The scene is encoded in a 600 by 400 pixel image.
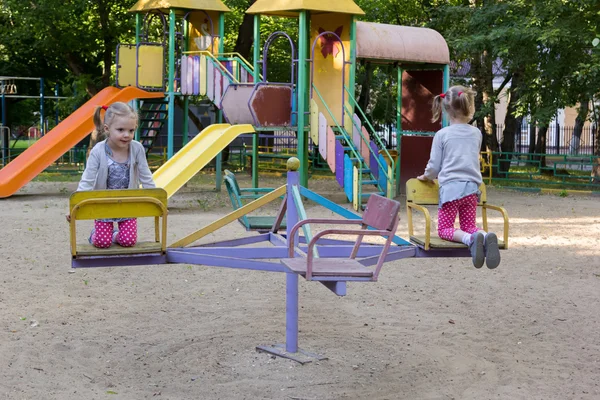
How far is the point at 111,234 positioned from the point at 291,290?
1.31 m

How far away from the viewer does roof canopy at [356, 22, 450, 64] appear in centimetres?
1571

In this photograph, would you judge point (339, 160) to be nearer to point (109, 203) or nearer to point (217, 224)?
point (217, 224)

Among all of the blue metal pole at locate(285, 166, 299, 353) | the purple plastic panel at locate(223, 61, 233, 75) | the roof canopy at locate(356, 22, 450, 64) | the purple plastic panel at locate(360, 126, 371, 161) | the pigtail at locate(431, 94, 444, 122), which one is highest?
the roof canopy at locate(356, 22, 450, 64)

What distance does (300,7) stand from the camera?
1450cm

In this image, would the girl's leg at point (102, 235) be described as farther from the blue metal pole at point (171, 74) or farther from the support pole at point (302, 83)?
the blue metal pole at point (171, 74)

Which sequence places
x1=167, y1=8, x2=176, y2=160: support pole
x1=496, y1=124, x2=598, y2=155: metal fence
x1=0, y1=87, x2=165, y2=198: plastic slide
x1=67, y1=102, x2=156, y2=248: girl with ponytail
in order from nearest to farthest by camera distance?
1. x1=67, y1=102, x2=156, y2=248: girl with ponytail
2. x1=0, y1=87, x2=165, y2=198: plastic slide
3. x1=167, y1=8, x2=176, y2=160: support pole
4. x1=496, y1=124, x2=598, y2=155: metal fence

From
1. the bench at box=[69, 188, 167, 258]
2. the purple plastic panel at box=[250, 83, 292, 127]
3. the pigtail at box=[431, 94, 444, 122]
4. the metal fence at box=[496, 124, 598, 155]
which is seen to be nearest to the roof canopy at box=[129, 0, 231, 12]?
the purple plastic panel at box=[250, 83, 292, 127]

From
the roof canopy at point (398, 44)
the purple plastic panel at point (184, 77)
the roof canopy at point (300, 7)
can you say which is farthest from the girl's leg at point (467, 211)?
the purple plastic panel at point (184, 77)

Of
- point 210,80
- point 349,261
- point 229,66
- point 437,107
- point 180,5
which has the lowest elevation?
point 349,261

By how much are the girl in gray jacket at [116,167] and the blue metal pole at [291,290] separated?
0.92m

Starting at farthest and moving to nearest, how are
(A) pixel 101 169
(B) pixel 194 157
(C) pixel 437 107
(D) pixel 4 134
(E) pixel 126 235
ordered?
(D) pixel 4 134 → (B) pixel 194 157 → (C) pixel 437 107 → (A) pixel 101 169 → (E) pixel 126 235

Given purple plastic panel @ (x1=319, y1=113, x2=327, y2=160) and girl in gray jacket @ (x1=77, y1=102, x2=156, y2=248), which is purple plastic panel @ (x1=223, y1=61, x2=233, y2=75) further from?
girl in gray jacket @ (x1=77, y1=102, x2=156, y2=248)

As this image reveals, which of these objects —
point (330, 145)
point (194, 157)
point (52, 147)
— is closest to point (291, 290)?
point (194, 157)

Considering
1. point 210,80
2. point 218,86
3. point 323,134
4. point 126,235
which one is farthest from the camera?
point 210,80
